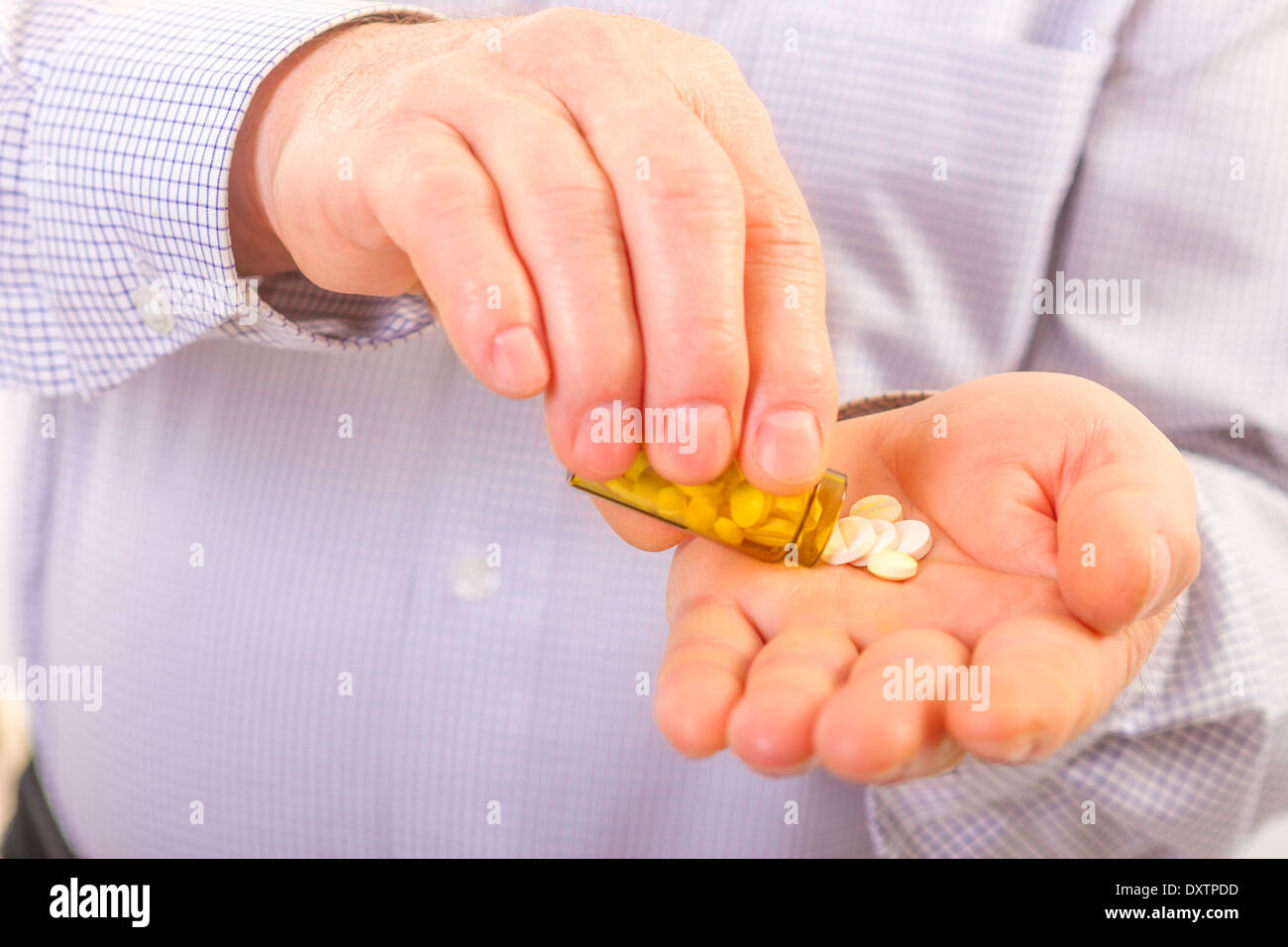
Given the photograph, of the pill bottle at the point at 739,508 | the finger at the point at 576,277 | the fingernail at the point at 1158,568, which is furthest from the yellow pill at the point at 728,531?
the fingernail at the point at 1158,568

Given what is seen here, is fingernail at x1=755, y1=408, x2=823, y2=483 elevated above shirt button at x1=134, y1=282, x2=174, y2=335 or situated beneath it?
situated beneath

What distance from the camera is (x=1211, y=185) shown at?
0.85 metres

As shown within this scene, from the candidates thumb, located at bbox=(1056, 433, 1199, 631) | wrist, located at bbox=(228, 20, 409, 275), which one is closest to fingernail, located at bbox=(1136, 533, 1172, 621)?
thumb, located at bbox=(1056, 433, 1199, 631)

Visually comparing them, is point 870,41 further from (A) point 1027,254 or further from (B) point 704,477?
(B) point 704,477

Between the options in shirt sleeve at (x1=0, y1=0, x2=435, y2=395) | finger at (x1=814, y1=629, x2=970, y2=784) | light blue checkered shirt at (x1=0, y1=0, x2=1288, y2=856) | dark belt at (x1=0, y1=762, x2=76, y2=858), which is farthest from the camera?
dark belt at (x1=0, y1=762, x2=76, y2=858)

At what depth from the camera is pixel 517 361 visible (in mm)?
455

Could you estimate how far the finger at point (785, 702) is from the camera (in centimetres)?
43

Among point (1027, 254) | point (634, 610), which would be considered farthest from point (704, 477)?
point (1027, 254)

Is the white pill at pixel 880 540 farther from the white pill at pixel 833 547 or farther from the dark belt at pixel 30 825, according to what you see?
the dark belt at pixel 30 825

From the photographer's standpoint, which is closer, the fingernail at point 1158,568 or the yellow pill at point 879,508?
the fingernail at point 1158,568

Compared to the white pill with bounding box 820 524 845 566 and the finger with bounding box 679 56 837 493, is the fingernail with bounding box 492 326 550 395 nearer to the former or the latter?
the finger with bounding box 679 56 837 493

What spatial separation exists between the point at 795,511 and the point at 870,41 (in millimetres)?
529

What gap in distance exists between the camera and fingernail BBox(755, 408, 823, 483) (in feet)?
1.58

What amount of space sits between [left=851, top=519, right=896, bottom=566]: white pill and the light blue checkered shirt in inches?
10.4
